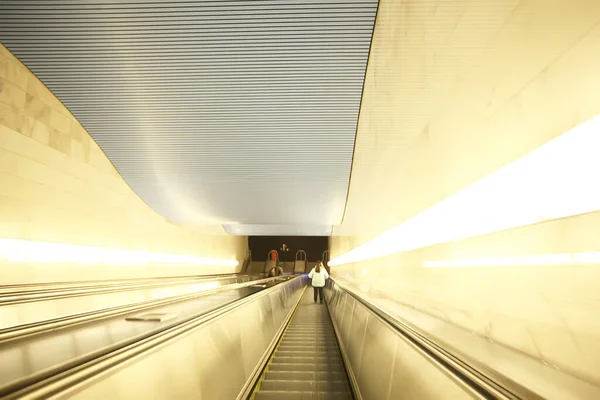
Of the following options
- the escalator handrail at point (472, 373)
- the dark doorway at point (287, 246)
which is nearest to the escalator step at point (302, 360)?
the escalator handrail at point (472, 373)

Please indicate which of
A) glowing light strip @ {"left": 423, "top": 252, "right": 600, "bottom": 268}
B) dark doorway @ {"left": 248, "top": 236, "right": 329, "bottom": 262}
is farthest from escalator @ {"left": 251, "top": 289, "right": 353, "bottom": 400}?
dark doorway @ {"left": 248, "top": 236, "right": 329, "bottom": 262}

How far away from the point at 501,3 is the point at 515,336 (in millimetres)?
3461

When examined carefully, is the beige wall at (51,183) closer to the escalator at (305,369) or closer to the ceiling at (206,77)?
the ceiling at (206,77)

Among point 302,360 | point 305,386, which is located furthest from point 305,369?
point 305,386

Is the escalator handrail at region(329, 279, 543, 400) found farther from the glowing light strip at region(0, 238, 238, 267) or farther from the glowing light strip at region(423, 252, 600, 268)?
the glowing light strip at region(0, 238, 238, 267)

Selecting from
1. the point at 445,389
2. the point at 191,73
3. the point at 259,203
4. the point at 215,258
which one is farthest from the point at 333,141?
the point at 215,258

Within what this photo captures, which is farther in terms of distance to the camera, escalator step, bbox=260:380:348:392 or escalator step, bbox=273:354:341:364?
escalator step, bbox=273:354:341:364

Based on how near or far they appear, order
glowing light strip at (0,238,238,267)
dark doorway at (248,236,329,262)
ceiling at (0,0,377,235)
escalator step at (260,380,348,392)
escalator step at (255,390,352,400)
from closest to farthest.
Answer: escalator step at (255,390,352,400), escalator step at (260,380,348,392), ceiling at (0,0,377,235), glowing light strip at (0,238,238,267), dark doorway at (248,236,329,262)

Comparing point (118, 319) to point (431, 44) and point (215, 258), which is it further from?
point (215, 258)

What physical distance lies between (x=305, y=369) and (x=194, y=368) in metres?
2.89

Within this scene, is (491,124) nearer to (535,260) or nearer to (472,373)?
(535,260)

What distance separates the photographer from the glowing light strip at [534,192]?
2.29m

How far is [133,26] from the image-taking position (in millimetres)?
5262

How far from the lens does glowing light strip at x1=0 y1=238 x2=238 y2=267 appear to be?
581cm
